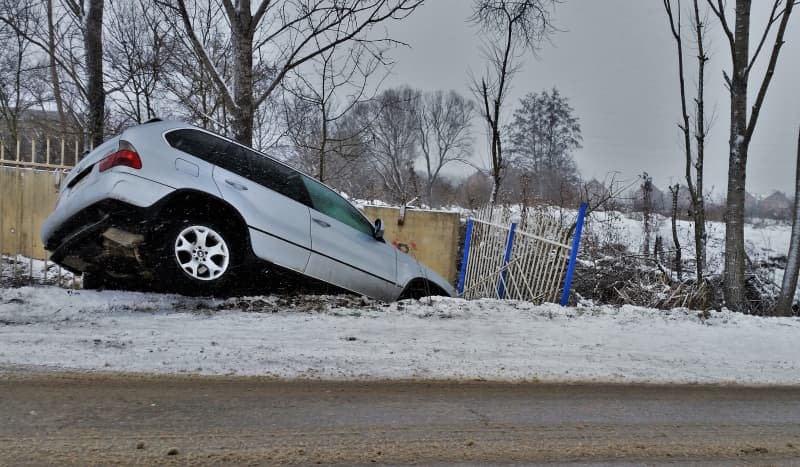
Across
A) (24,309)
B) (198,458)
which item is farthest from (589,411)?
(24,309)

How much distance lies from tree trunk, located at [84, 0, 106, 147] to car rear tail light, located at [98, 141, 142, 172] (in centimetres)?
600

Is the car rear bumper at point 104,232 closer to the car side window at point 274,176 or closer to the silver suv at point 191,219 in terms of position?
the silver suv at point 191,219

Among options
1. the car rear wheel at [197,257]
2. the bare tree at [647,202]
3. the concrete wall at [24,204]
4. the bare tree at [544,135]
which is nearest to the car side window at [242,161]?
the car rear wheel at [197,257]

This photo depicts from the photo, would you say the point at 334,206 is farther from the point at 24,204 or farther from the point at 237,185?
the point at 24,204

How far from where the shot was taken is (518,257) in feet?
26.0

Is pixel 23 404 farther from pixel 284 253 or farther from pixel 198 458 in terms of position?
pixel 284 253

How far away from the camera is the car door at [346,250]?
5992mm

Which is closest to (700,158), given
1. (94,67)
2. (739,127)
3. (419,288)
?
(739,127)

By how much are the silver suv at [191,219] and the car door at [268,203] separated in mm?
11

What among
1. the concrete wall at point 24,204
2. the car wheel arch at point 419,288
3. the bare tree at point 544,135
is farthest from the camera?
the bare tree at point 544,135

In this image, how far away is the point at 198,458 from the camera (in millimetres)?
2377

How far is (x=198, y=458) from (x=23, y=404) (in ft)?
3.93

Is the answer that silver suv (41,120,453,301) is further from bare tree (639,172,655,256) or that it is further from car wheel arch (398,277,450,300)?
bare tree (639,172,655,256)

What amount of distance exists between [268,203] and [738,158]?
23.1ft
